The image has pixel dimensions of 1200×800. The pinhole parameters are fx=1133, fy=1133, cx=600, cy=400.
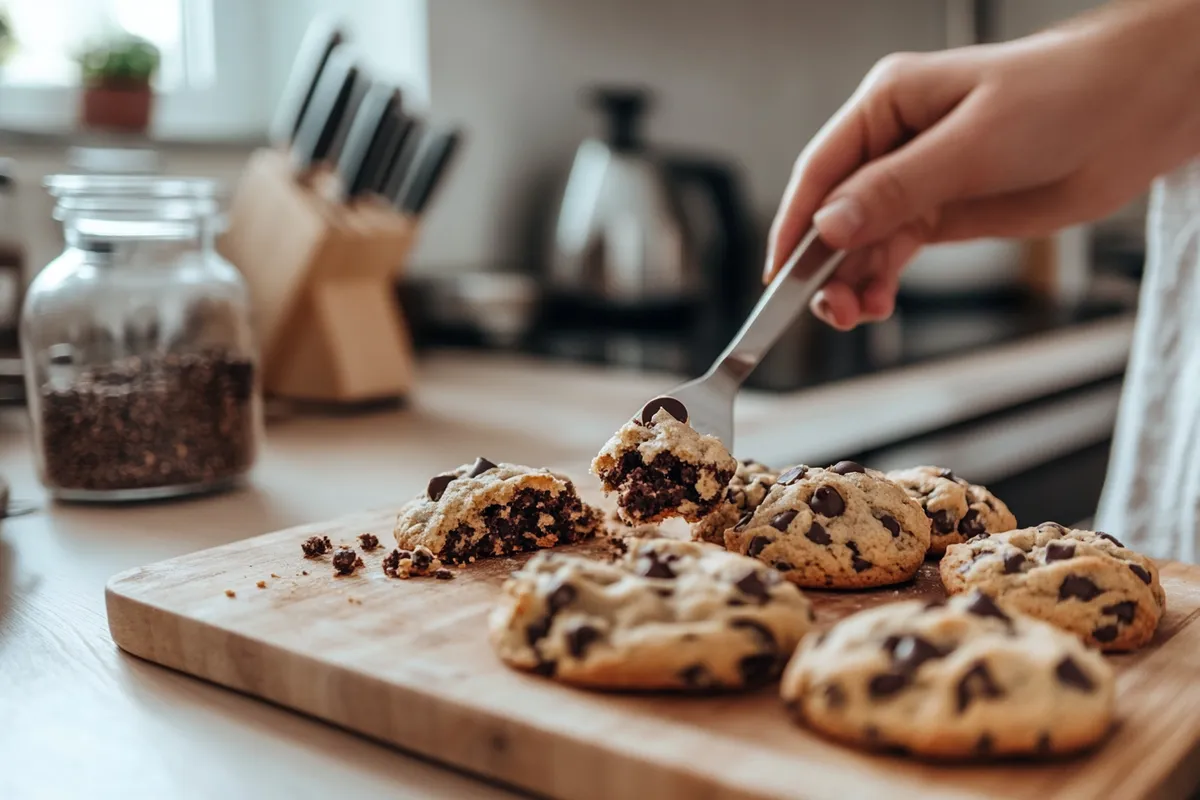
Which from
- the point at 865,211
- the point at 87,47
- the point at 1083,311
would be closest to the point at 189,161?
the point at 87,47

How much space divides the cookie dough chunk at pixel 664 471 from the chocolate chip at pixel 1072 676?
34cm

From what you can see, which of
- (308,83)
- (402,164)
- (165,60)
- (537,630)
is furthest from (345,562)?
(165,60)

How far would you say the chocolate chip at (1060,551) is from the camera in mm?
750

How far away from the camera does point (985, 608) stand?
1.98 feet

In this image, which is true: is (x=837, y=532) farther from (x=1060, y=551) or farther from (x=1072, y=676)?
(x=1072, y=676)

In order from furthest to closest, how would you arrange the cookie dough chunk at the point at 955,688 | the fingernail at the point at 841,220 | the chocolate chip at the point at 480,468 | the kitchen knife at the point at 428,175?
the kitchen knife at the point at 428,175, the fingernail at the point at 841,220, the chocolate chip at the point at 480,468, the cookie dough chunk at the point at 955,688

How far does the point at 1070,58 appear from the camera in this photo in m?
1.10

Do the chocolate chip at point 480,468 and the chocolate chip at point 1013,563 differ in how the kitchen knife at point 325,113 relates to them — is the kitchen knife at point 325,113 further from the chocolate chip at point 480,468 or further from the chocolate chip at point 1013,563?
the chocolate chip at point 1013,563

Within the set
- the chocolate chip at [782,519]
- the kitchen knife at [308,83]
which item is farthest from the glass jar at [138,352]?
the chocolate chip at [782,519]

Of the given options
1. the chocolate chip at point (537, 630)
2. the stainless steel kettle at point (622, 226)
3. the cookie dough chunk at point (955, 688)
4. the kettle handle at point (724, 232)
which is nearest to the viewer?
the cookie dough chunk at point (955, 688)

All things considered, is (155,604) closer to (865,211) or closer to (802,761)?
(802,761)

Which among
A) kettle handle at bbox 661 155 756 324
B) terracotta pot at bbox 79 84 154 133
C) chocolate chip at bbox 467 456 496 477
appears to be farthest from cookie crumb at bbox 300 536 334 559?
kettle handle at bbox 661 155 756 324

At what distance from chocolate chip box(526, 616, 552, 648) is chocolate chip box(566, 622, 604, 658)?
0.03 m

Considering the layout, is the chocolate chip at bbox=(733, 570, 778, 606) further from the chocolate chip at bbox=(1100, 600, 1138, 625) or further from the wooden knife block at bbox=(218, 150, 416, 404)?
the wooden knife block at bbox=(218, 150, 416, 404)
